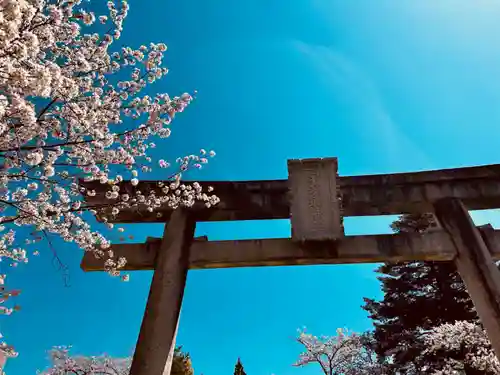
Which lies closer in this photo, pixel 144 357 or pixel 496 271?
pixel 144 357

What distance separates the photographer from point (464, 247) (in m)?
5.61

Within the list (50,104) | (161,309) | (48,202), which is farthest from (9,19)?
(161,309)

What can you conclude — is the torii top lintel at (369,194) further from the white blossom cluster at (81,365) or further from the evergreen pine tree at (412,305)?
the white blossom cluster at (81,365)

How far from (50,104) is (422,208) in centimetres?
559

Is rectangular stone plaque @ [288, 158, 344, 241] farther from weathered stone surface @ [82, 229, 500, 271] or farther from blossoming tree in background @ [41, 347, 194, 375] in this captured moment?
blossoming tree in background @ [41, 347, 194, 375]

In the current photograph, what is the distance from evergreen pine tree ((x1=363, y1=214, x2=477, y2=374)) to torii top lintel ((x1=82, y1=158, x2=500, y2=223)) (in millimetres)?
12533

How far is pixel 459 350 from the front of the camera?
16.0 m

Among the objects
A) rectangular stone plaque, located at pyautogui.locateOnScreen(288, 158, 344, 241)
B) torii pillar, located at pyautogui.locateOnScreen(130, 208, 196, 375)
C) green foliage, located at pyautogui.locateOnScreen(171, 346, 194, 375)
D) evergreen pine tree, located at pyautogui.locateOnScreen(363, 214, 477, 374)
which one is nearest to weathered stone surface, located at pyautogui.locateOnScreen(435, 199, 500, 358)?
rectangular stone plaque, located at pyautogui.locateOnScreen(288, 158, 344, 241)

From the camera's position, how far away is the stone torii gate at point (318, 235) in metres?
5.22

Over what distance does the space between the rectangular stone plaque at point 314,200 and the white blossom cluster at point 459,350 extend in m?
12.6

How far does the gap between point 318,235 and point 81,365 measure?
24.1 m

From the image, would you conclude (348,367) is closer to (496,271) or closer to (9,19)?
(496,271)

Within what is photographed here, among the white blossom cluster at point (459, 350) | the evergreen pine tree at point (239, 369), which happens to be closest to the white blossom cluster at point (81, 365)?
the evergreen pine tree at point (239, 369)

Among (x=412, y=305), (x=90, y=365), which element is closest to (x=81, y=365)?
(x=90, y=365)
